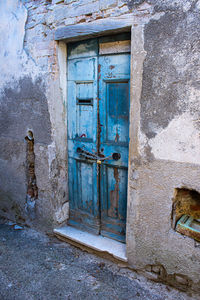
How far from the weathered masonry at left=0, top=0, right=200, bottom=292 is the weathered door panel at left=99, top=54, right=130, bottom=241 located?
0.01 metres

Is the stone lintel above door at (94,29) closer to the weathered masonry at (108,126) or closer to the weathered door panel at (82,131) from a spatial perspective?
the weathered masonry at (108,126)

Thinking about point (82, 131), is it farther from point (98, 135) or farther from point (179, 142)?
point (179, 142)

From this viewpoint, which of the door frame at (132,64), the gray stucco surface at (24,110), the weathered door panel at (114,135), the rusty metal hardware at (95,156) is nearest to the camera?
the door frame at (132,64)

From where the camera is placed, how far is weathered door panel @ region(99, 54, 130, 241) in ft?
7.79

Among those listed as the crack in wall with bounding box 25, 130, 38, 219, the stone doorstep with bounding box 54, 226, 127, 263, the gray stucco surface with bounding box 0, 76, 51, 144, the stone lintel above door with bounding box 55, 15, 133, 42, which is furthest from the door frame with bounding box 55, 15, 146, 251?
the crack in wall with bounding box 25, 130, 38, 219

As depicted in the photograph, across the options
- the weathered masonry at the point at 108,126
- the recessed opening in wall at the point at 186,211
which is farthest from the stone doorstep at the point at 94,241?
the recessed opening in wall at the point at 186,211

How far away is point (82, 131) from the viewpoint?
9.02 feet

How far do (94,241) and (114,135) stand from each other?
4.06ft

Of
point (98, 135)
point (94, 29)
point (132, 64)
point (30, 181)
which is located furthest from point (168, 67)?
point (30, 181)

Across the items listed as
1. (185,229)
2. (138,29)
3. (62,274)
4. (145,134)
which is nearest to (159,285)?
(185,229)

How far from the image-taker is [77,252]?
270cm

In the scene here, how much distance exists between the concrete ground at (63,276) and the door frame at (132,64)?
0.33 meters

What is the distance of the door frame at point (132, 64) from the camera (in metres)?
2.02

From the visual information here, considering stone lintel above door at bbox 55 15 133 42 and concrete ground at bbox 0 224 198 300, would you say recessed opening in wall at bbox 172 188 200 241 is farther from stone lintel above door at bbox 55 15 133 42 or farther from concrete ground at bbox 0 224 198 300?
stone lintel above door at bbox 55 15 133 42
